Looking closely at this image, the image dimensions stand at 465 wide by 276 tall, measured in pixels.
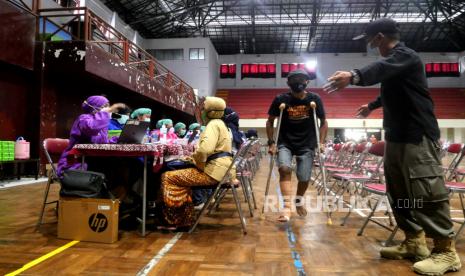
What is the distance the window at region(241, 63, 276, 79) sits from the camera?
22000mm

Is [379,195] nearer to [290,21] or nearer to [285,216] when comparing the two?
[285,216]

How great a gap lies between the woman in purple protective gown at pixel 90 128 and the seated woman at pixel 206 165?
687 mm

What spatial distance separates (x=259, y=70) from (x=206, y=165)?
20116 millimetres

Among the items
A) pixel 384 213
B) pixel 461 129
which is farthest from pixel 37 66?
pixel 461 129

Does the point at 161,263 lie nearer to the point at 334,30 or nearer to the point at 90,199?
the point at 90,199

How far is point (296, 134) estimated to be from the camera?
123 inches

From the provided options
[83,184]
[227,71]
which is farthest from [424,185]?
[227,71]

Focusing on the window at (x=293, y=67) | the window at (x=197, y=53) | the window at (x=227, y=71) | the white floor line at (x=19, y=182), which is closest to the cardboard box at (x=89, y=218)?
the white floor line at (x=19, y=182)

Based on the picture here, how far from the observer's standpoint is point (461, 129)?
19.9 metres

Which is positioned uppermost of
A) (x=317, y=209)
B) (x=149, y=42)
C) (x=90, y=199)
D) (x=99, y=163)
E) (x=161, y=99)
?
(x=149, y=42)

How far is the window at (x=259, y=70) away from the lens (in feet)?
72.2

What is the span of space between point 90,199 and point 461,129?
74.1 feet

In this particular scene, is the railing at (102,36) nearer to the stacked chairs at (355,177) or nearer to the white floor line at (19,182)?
the white floor line at (19,182)

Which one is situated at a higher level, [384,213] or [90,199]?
[90,199]
